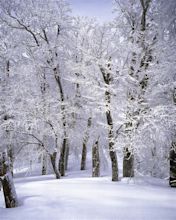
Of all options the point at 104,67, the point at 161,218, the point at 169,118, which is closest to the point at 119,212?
the point at 161,218

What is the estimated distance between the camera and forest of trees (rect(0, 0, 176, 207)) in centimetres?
1029

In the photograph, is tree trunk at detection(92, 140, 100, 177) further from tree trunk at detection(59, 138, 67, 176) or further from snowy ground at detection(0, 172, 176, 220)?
snowy ground at detection(0, 172, 176, 220)

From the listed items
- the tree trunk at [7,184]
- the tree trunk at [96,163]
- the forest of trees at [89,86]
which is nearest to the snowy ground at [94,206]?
the tree trunk at [7,184]

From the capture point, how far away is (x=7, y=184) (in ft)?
23.5

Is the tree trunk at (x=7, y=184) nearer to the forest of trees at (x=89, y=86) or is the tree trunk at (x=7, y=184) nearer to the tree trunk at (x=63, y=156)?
the forest of trees at (x=89, y=86)

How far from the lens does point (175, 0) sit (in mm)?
5910

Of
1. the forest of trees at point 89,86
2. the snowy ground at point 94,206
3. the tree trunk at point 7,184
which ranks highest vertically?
the forest of trees at point 89,86

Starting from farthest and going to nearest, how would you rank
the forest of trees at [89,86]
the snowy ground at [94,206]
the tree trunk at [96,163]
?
1. the tree trunk at [96,163]
2. the forest of trees at [89,86]
3. the snowy ground at [94,206]

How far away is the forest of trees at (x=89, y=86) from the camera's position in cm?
1029

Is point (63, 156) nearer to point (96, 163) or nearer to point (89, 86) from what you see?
point (96, 163)

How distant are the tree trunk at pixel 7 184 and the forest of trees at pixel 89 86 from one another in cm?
260

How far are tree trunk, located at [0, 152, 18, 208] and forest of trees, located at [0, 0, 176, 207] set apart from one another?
8.51 ft

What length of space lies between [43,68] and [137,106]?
7.32 meters

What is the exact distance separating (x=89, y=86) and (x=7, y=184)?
619 centimetres
